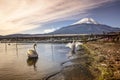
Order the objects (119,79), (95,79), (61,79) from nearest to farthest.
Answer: (119,79) < (95,79) < (61,79)

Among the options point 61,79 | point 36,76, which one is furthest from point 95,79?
point 36,76

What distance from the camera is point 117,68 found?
1973 cm

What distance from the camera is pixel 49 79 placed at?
69.8 feet

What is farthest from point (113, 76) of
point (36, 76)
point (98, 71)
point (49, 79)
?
point (36, 76)

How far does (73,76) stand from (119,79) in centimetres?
582

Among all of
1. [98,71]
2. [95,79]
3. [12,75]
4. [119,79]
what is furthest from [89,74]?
[12,75]

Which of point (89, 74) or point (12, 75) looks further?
point (12, 75)

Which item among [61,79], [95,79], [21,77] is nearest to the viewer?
[95,79]

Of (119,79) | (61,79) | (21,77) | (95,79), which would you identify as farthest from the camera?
(21,77)

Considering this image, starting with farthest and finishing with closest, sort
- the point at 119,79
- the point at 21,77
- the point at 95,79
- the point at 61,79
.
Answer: the point at 21,77
the point at 61,79
the point at 95,79
the point at 119,79

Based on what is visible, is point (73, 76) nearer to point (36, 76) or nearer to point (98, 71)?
point (98, 71)

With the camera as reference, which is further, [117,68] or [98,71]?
[98,71]

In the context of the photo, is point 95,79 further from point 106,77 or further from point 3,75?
point 3,75

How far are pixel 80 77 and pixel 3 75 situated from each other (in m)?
8.41
